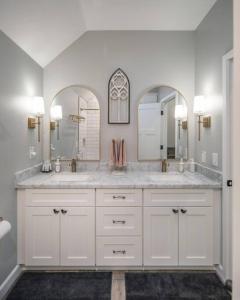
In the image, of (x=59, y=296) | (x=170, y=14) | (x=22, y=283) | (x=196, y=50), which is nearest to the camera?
(x=59, y=296)

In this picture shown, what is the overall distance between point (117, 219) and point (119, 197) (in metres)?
0.21

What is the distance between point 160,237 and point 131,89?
1.69 meters

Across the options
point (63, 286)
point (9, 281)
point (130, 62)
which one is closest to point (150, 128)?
point (130, 62)

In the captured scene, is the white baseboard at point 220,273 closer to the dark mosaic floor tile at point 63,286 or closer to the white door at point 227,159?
the white door at point 227,159

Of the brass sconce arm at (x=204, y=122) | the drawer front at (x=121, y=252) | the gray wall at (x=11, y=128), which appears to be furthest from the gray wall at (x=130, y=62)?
the drawer front at (x=121, y=252)

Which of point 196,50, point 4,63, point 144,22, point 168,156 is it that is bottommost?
point 168,156

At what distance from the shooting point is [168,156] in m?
2.97

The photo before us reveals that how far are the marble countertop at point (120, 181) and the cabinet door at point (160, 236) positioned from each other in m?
0.24

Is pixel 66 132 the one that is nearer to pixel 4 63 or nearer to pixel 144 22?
pixel 4 63

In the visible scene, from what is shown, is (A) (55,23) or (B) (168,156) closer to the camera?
(A) (55,23)

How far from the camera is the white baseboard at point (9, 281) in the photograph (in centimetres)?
197

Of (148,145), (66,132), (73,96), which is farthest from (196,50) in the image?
(66,132)

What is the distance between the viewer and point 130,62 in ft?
9.70

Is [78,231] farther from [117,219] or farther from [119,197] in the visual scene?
[119,197]
